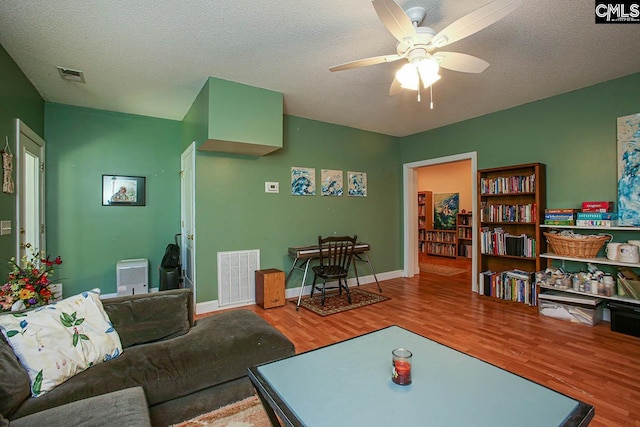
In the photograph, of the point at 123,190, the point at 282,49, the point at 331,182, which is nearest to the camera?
the point at 282,49

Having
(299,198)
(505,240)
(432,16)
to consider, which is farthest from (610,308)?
(299,198)

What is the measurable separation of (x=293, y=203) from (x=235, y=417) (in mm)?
2975

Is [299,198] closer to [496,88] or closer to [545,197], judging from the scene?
[496,88]

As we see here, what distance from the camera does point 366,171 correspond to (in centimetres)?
508

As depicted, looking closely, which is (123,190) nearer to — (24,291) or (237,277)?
(237,277)

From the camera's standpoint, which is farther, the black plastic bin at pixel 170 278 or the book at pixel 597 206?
the black plastic bin at pixel 170 278

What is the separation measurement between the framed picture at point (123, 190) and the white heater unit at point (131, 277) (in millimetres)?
839

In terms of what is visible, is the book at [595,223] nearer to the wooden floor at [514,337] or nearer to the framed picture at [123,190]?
the wooden floor at [514,337]

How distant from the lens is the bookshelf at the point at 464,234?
7.22 m

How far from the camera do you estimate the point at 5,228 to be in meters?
2.35

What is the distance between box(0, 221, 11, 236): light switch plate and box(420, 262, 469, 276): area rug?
5.88 meters

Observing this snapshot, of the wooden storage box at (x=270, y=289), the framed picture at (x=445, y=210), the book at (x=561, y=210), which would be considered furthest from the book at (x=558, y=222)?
the framed picture at (x=445, y=210)

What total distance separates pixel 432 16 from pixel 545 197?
2.85 metres

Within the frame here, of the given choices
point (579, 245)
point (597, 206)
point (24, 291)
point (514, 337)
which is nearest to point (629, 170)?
point (597, 206)
